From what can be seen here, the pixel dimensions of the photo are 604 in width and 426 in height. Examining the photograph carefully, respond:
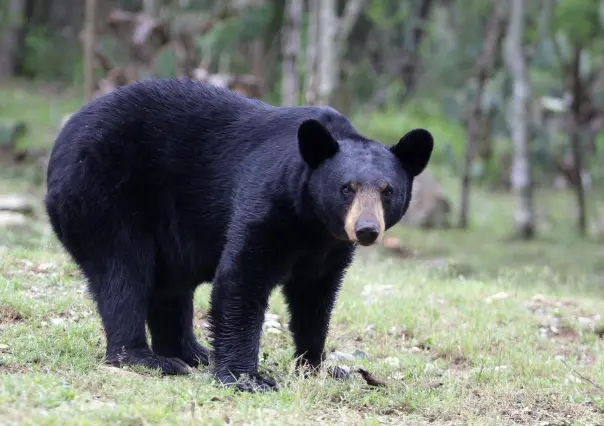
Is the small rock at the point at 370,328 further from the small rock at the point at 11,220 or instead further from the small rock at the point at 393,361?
the small rock at the point at 11,220

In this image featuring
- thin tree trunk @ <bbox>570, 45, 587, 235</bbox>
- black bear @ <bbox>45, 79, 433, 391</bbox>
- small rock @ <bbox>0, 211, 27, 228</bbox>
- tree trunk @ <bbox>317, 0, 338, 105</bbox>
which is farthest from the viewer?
thin tree trunk @ <bbox>570, 45, 587, 235</bbox>

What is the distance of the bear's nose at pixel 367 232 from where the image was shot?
500 centimetres

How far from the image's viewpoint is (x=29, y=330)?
6.29m

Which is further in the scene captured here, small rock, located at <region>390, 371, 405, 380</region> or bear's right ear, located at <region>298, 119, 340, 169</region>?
small rock, located at <region>390, 371, 405, 380</region>

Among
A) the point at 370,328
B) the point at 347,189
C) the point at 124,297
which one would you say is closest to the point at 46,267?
the point at 124,297

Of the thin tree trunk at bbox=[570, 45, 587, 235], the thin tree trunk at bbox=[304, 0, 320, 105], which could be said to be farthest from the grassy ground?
the thin tree trunk at bbox=[570, 45, 587, 235]

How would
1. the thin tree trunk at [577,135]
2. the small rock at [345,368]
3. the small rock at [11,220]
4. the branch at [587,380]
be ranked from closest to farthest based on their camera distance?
the branch at [587,380], the small rock at [345,368], the small rock at [11,220], the thin tree trunk at [577,135]

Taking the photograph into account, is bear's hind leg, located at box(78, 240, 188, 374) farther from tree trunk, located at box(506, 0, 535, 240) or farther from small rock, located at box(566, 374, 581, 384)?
tree trunk, located at box(506, 0, 535, 240)

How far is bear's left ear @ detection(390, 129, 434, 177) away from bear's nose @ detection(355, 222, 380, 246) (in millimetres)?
678

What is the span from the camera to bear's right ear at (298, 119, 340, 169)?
17.3ft

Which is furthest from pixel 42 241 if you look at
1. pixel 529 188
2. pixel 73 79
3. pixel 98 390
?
pixel 73 79

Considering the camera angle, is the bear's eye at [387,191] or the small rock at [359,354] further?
the small rock at [359,354]

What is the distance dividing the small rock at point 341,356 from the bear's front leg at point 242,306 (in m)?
1.10

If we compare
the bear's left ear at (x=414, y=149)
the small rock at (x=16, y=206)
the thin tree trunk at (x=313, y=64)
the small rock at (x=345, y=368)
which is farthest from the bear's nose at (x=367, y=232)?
the thin tree trunk at (x=313, y=64)
